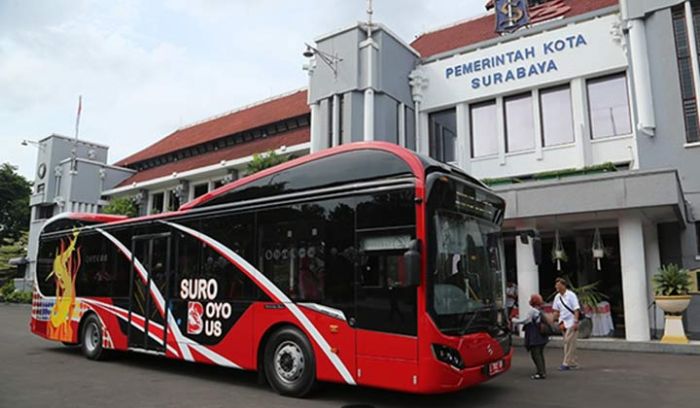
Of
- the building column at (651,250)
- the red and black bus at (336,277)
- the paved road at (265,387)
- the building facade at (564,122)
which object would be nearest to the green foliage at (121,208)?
the building facade at (564,122)

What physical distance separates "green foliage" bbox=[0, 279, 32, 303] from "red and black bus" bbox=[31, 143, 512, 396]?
26888mm

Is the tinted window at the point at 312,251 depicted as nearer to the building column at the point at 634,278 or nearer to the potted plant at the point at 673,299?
the building column at the point at 634,278

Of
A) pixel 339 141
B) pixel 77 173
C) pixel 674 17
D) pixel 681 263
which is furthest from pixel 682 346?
pixel 77 173

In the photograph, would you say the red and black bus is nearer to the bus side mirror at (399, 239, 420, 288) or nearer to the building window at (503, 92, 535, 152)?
the bus side mirror at (399, 239, 420, 288)

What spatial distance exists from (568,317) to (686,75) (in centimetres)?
981

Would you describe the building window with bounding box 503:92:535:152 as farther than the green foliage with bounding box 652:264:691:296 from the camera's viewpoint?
Yes

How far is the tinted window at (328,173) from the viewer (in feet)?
24.1

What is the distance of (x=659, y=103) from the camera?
51.8 feet

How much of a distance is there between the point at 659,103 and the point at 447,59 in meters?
7.70

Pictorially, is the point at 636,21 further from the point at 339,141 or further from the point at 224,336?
the point at 224,336

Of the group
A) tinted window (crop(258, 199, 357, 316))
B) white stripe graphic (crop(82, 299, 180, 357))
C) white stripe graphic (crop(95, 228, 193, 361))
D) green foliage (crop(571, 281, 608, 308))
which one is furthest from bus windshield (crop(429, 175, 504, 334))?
green foliage (crop(571, 281, 608, 308))

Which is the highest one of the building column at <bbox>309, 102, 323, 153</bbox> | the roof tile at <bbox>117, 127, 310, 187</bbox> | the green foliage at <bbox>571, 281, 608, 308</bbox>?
the roof tile at <bbox>117, 127, 310, 187</bbox>

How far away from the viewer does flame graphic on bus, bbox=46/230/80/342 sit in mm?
11992

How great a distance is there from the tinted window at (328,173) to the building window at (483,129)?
13040 mm
